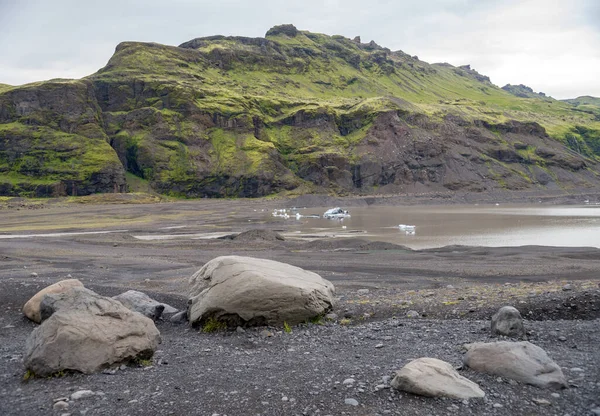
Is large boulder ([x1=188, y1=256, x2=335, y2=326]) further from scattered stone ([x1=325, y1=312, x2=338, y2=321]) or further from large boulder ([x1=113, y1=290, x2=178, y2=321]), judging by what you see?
large boulder ([x1=113, y1=290, x2=178, y2=321])

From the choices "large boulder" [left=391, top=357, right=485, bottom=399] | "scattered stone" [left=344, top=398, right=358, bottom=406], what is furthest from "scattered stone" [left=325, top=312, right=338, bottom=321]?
"scattered stone" [left=344, top=398, right=358, bottom=406]

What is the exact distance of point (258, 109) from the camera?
7195 inches

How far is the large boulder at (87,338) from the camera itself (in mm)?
9094

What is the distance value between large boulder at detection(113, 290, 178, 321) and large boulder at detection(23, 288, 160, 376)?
3172mm

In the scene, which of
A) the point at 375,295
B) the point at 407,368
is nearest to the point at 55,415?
the point at 407,368

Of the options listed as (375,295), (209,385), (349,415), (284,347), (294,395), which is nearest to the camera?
(349,415)

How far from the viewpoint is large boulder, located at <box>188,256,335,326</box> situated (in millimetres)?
12125

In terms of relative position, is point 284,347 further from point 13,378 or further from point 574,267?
point 574,267

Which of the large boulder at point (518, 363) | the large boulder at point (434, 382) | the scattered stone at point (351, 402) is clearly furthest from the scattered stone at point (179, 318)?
the large boulder at point (518, 363)

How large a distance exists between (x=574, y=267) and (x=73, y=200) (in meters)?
121

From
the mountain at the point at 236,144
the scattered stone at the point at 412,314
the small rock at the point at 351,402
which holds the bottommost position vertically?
the scattered stone at the point at 412,314

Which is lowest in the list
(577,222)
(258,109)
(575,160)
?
(577,222)

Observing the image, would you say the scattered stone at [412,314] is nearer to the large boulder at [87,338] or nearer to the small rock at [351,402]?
the small rock at [351,402]

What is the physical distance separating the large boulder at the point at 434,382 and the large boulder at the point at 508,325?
10.8 feet
